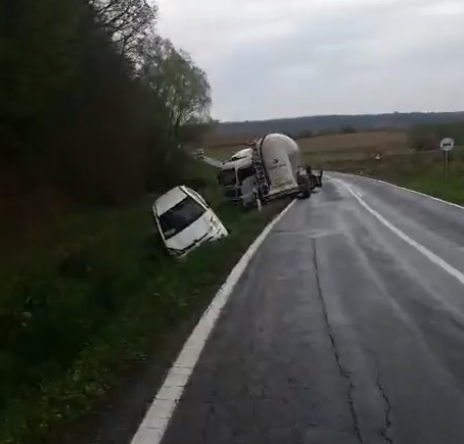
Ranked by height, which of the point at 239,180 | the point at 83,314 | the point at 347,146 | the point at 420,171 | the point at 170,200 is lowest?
the point at 347,146

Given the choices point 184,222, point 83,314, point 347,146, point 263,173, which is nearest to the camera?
point 83,314

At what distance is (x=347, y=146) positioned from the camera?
410 ft

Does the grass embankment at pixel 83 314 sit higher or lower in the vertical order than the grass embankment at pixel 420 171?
Result: higher

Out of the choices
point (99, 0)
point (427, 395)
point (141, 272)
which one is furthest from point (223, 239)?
point (99, 0)

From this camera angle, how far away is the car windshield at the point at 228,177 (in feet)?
151

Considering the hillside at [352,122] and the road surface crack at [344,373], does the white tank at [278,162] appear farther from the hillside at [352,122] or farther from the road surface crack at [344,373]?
the hillside at [352,122]

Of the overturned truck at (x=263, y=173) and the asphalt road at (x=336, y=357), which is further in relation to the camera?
the overturned truck at (x=263, y=173)

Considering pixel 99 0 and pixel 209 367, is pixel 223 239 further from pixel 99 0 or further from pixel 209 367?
pixel 99 0

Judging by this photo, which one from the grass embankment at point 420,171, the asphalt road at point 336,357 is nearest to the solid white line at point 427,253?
the asphalt road at point 336,357

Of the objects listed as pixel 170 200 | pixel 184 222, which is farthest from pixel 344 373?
pixel 170 200

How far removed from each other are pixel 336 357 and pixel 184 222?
46.3 feet

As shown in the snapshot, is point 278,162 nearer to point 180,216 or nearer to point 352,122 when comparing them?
point 180,216

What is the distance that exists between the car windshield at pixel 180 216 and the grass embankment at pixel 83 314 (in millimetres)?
550

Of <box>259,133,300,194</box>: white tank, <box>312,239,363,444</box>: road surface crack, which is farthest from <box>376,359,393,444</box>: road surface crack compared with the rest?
<box>259,133,300,194</box>: white tank
